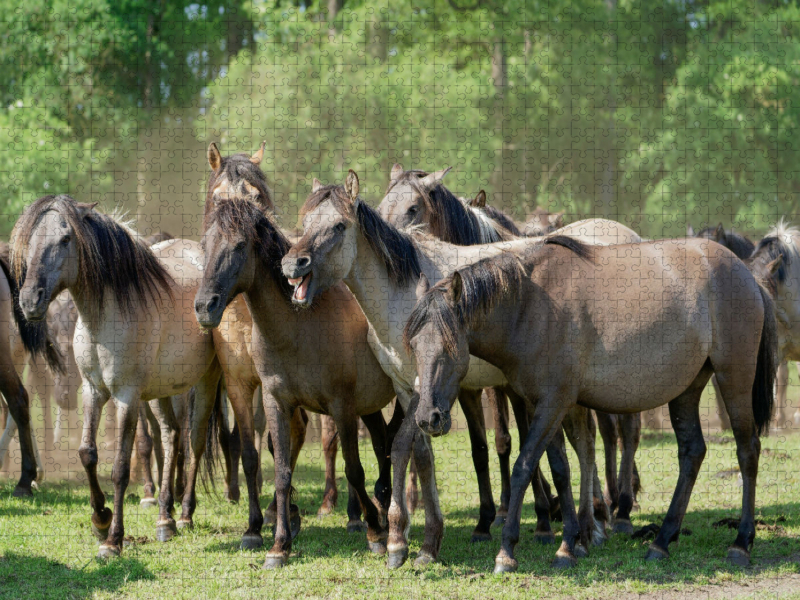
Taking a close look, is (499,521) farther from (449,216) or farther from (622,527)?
(449,216)

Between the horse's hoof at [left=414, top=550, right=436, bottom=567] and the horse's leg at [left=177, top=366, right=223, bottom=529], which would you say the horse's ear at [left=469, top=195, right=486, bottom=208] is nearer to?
the horse's leg at [left=177, top=366, right=223, bottom=529]

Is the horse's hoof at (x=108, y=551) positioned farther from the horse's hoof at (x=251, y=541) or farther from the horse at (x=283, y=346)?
the horse at (x=283, y=346)

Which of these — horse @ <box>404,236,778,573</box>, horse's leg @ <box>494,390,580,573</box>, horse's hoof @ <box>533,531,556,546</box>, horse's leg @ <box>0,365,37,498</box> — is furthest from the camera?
horse's leg @ <box>0,365,37,498</box>

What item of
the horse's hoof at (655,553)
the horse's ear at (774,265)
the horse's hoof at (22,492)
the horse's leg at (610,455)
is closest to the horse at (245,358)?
the horse's leg at (610,455)

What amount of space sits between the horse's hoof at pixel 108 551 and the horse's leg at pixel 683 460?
13.0 feet

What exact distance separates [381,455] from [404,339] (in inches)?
81.2

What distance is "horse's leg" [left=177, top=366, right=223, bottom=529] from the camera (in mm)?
8082

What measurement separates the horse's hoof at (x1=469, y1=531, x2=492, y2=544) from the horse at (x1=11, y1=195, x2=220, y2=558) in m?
2.55

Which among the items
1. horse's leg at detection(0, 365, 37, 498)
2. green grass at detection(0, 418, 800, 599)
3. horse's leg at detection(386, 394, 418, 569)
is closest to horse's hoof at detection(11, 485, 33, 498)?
horse's leg at detection(0, 365, 37, 498)

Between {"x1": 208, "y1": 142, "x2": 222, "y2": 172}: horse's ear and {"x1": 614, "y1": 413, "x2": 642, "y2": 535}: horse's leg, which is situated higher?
{"x1": 208, "y1": 142, "x2": 222, "y2": 172}: horse's ear

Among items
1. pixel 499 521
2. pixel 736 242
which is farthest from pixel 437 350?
pixel 736 242

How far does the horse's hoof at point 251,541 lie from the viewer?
7051 millimetres

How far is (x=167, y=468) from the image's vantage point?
8.15m

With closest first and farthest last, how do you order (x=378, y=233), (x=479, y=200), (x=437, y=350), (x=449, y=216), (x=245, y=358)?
(x=437, y=350), (x=378, y=233), (x=245, y=358), (x=449, y=216), (x=479, y=200)
